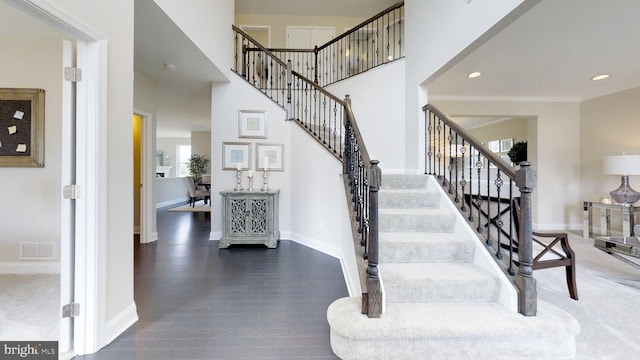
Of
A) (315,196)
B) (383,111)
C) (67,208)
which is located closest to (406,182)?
(315,196)

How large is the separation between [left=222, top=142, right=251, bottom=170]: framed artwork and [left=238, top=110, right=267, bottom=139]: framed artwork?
183 mm

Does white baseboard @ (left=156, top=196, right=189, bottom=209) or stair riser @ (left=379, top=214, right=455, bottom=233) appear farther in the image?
white baseboard @ (left=156, top=196, right=189, bottom=209)

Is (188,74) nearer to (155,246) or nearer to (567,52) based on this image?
(155,246)

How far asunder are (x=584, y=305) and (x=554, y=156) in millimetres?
3988

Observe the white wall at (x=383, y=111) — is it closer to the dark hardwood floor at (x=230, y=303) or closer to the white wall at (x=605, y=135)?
the dark hardwood floor at (x=230, y=303)

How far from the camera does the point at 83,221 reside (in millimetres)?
1664

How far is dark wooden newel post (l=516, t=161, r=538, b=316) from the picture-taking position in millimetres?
1774

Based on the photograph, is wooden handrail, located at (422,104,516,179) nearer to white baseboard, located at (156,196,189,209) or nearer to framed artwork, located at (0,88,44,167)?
framed artwork, located at (0,88,44,167)

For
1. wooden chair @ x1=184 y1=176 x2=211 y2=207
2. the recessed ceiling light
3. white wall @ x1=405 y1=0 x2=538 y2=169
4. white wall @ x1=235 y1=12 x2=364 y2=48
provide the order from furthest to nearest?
wooden chair @ x1=184 y1=176 x2=211 y2=207, white wall @ x1=235 y1=12 x2=364 y2=48, the recessed ceiling light, white wall @ x1=405 y1=0 x2=538 y2=169

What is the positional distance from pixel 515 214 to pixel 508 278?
2.73 ft

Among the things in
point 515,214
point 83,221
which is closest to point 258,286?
point 83,221

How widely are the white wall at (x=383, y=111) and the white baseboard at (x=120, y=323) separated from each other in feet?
11.7

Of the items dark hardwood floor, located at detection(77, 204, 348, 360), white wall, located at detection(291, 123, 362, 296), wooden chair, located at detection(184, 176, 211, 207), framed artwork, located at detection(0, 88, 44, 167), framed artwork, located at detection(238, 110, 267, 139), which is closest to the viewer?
dark hardwood floor, located at detection(77, 204, 348, 360)

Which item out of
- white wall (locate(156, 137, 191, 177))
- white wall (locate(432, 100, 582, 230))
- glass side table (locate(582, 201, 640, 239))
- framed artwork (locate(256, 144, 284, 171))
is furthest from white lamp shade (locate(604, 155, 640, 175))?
white wall (locate(156, 137, 191, 177))
